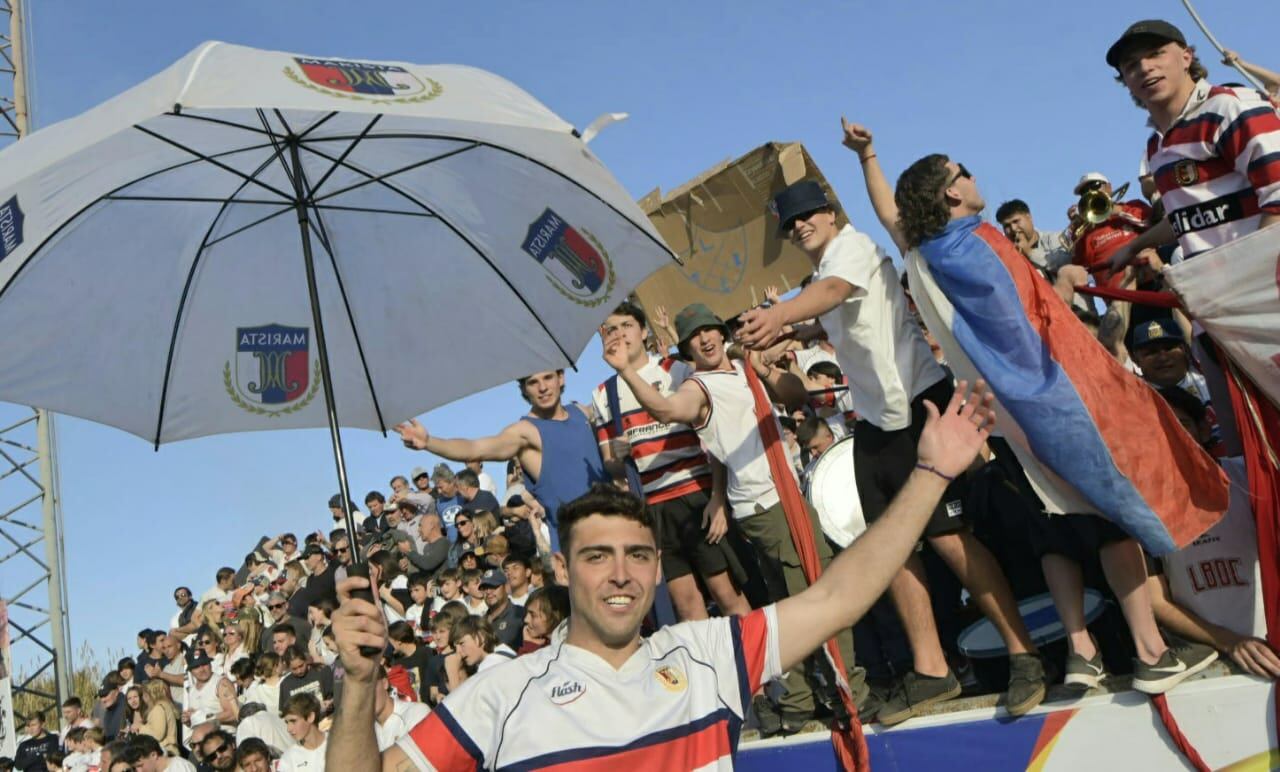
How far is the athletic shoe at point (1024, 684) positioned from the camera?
455 cm

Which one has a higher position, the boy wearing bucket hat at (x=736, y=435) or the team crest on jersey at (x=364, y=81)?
the team crest on jersey at (x=364, y=81)

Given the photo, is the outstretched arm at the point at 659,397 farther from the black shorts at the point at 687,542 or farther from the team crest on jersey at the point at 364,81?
the team crest on jersey at the point at 364,81

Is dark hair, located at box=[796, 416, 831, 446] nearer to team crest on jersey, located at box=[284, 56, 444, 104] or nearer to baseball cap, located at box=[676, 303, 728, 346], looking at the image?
baseball cap, located at box=[676, 303, 728, 346]

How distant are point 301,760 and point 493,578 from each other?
90.4 inches

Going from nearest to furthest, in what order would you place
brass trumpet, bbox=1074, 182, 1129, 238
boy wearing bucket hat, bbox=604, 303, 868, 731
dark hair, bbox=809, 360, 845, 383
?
boy wearing bucket hat, bbox=604, 303, 868, 731 < brass trumpet, bbox=1074, 182, 1129, 238 < dark hair, bbox=809, 360, 845, 383

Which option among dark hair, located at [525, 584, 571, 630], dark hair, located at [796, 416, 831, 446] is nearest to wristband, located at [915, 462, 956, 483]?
dark hair, located at [525, 584, 571, 630]

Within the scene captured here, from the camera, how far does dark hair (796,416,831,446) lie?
8406 millimetres

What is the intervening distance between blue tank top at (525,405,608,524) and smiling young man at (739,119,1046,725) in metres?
2.34

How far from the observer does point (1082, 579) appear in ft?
15.7

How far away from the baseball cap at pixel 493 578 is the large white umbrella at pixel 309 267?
5.43m

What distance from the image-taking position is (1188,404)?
4.82 metres

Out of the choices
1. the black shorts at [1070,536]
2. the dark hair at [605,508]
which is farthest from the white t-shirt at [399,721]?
the dark hair at [605,508]

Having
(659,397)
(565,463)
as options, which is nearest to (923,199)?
(659,397)

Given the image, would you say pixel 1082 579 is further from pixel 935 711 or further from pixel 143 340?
pixel 143 340
